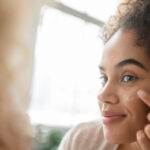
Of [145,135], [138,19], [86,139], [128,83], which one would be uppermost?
[138,19]

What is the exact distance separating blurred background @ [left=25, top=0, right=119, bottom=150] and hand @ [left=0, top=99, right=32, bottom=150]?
0.13ft

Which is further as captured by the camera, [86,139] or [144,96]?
[86,139]

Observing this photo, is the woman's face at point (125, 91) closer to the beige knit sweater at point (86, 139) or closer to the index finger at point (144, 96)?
the index finger at point (144, 96)

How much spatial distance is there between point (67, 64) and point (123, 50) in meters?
0.15

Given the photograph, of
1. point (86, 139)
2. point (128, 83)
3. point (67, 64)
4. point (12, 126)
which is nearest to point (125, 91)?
point (128, 83)

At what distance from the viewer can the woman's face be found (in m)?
0.50

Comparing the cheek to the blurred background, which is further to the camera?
the cheek

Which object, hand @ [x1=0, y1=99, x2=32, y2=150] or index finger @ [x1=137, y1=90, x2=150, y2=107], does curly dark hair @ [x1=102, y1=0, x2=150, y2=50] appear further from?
hand @ [x1=0, y1=99, x2=32, y2=150]

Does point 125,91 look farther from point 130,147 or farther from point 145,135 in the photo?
point 130,147

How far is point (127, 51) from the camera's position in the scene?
20.3 inches

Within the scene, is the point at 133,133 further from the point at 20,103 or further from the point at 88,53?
the point at 20,103

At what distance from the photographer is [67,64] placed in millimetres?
472

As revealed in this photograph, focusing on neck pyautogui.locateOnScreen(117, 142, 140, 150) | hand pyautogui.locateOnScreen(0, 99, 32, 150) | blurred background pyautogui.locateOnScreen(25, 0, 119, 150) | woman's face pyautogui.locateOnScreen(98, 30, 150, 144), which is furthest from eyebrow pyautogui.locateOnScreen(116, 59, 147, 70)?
hand pyautogui.locateOnScreen(0, 99, 32, 150)

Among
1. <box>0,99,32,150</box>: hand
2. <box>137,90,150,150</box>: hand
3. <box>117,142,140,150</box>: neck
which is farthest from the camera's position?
<box>117,142,140,150</box>: neck
